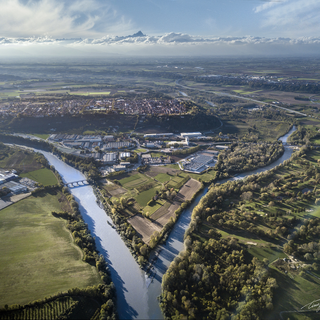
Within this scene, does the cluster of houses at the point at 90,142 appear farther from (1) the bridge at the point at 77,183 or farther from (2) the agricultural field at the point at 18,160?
(1) the bridge at the point at 77,183

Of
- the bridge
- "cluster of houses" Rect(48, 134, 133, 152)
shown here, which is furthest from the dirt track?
"cluster of houses" Rect(48, 134, 133, 152)

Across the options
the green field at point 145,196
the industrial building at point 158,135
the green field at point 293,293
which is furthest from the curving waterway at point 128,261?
the industrial building at point 158,135

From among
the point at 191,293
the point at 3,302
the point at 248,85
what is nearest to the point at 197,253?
the point at 191,293

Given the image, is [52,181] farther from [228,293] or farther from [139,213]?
[228,293]

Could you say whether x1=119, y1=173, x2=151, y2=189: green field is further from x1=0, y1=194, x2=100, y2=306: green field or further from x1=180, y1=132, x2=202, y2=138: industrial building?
x1=180, y1=132, x2=202, y2=138: industrial building

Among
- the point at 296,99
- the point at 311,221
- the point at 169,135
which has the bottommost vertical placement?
the point at 311,221
